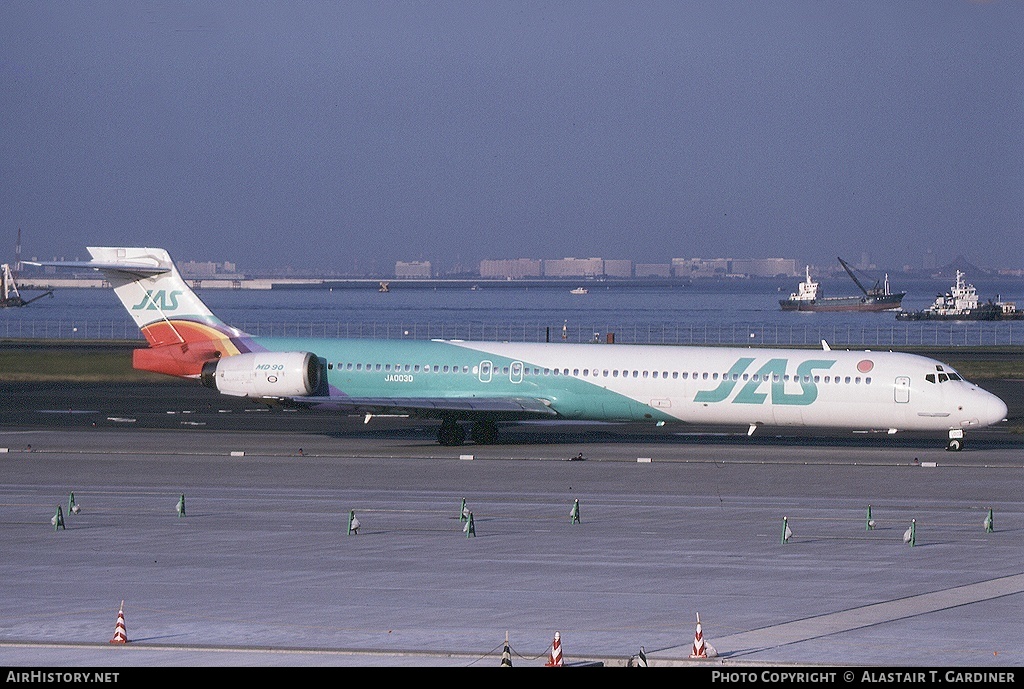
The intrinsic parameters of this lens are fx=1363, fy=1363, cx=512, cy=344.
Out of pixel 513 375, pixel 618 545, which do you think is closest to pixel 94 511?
pixel 618 545

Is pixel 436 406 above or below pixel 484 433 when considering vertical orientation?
above

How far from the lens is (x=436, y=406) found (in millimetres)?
39750

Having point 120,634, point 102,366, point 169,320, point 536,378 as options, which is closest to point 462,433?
point 536,378

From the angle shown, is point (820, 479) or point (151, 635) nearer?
point (151, 635)

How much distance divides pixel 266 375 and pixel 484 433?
6811mm

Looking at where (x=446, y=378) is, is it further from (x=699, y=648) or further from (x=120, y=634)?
(x=699, y=648)

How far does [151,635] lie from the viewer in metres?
16.8

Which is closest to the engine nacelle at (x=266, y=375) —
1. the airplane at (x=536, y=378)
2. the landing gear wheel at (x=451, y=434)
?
the airplane at (x=536, y=378)

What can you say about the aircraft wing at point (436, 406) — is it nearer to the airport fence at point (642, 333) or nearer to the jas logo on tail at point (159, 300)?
the jas logo on tail at point (159, 300)

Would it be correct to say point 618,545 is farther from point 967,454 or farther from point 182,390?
point 182,390

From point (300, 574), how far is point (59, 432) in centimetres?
2496

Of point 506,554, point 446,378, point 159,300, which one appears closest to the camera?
point 506,554

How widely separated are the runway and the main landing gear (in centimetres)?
91

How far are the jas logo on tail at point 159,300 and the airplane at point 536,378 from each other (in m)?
0.03
